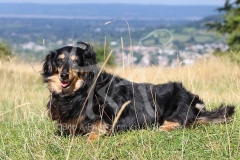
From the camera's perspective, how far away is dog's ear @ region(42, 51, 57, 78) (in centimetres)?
509

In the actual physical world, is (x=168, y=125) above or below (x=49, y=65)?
below

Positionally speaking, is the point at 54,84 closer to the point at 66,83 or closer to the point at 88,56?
the point at 66,83

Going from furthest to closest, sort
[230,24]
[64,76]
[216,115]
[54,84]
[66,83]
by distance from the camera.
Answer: [230,24] < [216,115] < [54,84] < [66,83] < [64,76]

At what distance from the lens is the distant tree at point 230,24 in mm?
19384

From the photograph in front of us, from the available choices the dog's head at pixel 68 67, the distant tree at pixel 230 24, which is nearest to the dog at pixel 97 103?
the dog's head at pixel 68 67

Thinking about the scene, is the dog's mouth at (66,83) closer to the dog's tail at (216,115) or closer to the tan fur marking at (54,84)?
the tan fur marking at (54,84)

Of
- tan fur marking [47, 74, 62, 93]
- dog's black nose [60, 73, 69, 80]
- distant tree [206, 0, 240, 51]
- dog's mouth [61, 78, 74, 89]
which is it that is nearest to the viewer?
dog's black nose [60, 73, 69, 80]

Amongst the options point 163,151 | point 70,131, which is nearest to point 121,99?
point 70,131

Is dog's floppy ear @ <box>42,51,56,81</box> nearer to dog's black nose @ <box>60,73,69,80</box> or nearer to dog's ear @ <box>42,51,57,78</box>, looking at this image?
dog's ear @ <box>42,51,57,78</box>

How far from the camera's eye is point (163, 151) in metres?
4.08

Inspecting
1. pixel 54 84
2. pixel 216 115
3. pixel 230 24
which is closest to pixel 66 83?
pixel 54 84

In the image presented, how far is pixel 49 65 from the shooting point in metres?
5.13

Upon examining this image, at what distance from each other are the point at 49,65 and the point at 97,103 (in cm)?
79

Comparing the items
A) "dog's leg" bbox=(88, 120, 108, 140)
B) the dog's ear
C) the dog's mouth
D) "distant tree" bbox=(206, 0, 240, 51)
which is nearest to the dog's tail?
"dog's leg" bbox=(88, 120, 108, 140)
